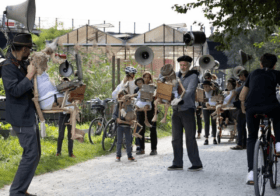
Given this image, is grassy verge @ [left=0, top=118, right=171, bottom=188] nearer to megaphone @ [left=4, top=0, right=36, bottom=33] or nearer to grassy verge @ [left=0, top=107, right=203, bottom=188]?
grassy verge @ [left=0, top=107, right=203, bottom=188]

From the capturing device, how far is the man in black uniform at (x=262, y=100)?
6.88 metres

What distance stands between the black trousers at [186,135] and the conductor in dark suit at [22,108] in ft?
12.4

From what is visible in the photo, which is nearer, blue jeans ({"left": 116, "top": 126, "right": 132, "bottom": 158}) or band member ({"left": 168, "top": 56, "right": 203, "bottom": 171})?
band member ({"left": 168, "top": 56, "right": 203, "bottom": 171})

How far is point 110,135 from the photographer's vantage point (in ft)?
42.6

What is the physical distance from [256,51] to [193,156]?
55331 mm

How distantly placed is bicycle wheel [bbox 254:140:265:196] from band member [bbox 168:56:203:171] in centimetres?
272

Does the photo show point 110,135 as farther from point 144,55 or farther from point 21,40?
point 21,40

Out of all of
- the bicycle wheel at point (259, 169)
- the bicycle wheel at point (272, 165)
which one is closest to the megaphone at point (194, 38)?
the bicycle wheel at point (272, 165)

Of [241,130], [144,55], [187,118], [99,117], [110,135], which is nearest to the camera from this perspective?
[187,118]

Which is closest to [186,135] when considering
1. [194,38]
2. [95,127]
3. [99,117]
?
[194,38]

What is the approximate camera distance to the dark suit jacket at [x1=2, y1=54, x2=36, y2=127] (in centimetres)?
582

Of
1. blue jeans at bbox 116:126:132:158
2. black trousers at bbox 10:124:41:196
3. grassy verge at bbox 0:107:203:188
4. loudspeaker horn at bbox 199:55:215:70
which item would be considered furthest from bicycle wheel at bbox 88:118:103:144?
black trousers at bbox 10:124:41:196

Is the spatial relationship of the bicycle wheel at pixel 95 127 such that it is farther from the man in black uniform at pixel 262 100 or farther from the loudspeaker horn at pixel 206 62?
the man in black uniform at pixel 262 100

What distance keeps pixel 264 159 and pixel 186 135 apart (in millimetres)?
2763
